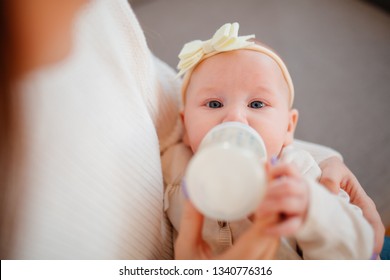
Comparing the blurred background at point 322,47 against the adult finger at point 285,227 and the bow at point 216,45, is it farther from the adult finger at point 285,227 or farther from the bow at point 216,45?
the adult finger at point 285,227

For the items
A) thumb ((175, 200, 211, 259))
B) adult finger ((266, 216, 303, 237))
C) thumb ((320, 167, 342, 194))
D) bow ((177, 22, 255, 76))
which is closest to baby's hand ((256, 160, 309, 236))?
adult finger ((266, 216, 303, 237))

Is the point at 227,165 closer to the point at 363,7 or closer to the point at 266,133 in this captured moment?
the point at 266,133

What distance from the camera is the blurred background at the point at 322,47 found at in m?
0.95

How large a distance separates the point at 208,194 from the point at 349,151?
70 centimetres

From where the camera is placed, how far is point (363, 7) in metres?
1.05

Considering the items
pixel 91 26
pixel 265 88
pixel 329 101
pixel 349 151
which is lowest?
pixel 349 151

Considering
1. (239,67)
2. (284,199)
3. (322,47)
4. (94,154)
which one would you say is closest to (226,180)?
(284,199)

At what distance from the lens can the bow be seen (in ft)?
2.46

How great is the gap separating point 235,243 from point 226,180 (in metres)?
0.18

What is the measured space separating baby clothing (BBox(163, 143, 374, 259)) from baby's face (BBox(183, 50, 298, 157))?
87 millimetres

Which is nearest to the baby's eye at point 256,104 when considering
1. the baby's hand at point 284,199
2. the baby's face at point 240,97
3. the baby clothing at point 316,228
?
the baby's face at point 240,97

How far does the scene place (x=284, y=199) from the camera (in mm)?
458

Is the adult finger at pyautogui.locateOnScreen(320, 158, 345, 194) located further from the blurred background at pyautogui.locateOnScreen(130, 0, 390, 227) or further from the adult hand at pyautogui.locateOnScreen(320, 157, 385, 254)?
the blurred background at pyautogui.locateOnScreen(130, 0, 390, 227)

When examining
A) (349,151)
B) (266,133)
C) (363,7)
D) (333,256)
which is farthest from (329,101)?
(333,256)
